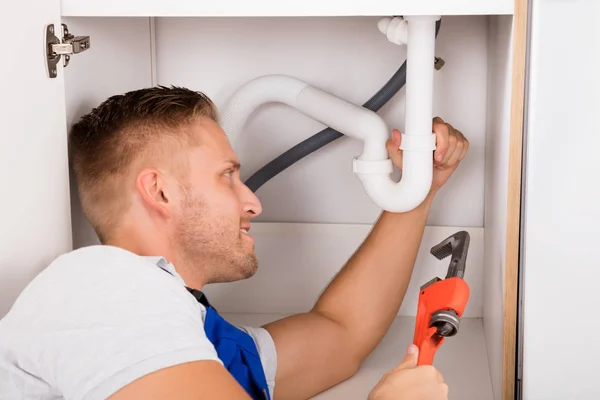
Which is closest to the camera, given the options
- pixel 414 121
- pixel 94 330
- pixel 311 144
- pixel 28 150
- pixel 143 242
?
pixel 94 330

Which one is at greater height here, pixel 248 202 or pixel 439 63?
pixel 439 63

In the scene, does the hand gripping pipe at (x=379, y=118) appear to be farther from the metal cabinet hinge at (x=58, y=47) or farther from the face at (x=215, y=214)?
the metal cabinet hinge at (x=58, y=47)

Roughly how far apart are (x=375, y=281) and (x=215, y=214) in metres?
0.37

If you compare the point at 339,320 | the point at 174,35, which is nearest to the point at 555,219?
the point at 339,320

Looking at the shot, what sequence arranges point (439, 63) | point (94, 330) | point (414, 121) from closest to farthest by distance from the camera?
1. point (94, 330)
2. point (414, 121)
3. point (439, 63)

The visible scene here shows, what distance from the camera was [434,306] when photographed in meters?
1.21

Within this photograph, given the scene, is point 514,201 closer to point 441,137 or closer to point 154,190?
point 441,137

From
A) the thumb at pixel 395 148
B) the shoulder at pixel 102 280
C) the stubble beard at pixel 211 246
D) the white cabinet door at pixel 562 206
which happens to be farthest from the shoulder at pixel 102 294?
the thumb at pixel 395 148

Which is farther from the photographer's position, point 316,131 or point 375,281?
point 316,131

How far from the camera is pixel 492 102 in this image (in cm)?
152

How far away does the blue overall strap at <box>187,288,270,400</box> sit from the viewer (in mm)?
1222

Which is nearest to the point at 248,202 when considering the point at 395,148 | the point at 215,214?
the point at 215,214

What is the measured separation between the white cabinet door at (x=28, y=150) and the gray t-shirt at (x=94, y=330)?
113mm

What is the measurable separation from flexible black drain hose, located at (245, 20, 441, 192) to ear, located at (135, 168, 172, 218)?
0.50m
